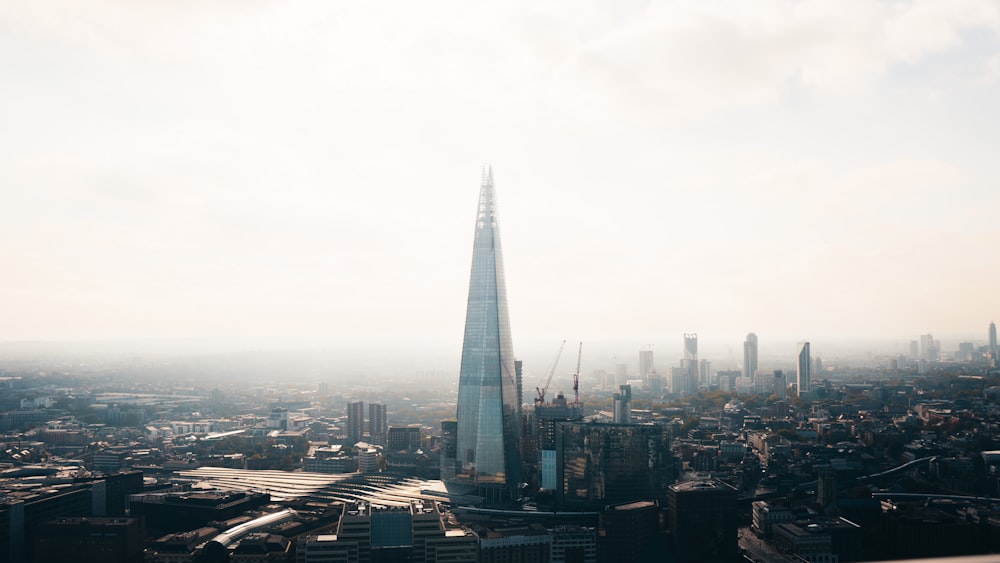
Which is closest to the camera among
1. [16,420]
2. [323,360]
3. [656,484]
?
[656,484]

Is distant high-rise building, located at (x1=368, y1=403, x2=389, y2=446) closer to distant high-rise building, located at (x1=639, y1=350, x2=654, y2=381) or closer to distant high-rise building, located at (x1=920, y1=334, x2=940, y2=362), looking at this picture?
distant high-rise building, located at (x1=639, y1=350, x2=654, y2=381)

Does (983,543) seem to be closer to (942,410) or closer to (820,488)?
(820,488)

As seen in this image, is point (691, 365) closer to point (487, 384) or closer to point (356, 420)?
point (356, 420)

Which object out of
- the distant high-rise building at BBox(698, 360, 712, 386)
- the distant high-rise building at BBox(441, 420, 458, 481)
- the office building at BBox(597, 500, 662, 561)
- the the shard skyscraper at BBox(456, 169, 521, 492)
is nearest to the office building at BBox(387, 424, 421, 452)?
the distant high-rise building at BBox(441, 420, 458, 481)

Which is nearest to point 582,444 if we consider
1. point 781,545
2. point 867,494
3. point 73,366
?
point 781,545

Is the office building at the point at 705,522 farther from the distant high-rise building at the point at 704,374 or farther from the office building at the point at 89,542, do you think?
the distant high-rise building at the point at 704,374
